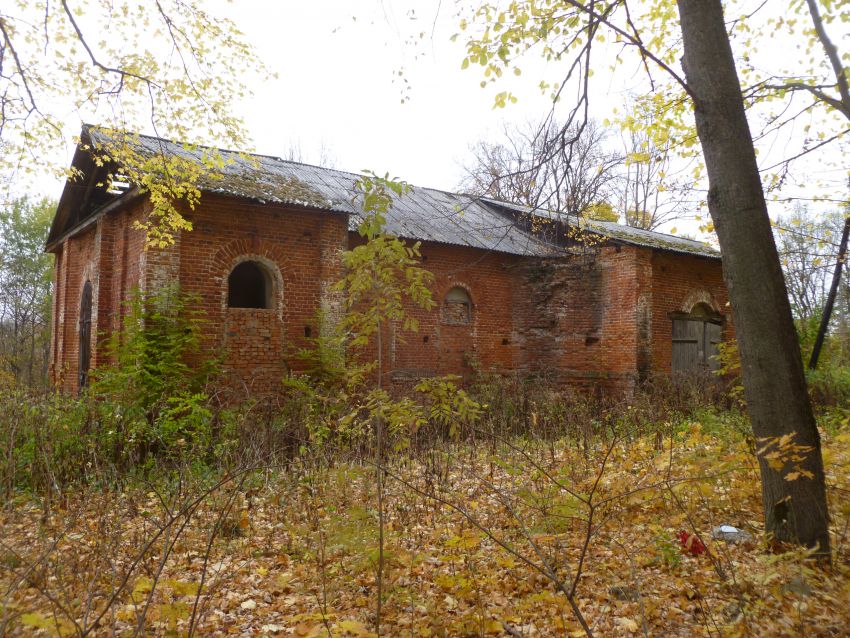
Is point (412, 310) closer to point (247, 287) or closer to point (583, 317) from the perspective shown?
point (247, 287)

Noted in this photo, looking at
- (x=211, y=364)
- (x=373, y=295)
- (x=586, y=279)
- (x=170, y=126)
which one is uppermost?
(x=170, y=126)

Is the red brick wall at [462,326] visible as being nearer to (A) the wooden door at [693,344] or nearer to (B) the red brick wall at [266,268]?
(B) the red brick wall at [266,268]

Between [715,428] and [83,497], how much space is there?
7470 millimetres

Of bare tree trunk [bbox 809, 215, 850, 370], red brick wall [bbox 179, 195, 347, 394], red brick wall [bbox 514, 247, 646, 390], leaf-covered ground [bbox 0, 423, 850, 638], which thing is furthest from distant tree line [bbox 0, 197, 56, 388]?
bare tree trunk [bbox 809, 215, 850, 370]

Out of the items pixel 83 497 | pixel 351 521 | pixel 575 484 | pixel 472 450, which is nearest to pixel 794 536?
pixel 575 484

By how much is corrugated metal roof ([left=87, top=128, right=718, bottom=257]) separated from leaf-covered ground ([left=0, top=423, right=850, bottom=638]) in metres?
4.32

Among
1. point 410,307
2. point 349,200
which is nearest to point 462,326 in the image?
point 410,307

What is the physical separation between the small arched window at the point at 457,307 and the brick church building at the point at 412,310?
0.04m

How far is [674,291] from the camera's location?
13.9m

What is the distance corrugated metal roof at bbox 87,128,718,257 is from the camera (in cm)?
987

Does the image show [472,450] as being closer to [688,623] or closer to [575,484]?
[575,484]

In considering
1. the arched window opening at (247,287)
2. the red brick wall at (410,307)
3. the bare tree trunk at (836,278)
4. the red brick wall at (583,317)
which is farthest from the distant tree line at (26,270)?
the bare tree trunk at (836,278)

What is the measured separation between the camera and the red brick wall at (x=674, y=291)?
1346 cm

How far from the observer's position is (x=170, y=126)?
7.99m
